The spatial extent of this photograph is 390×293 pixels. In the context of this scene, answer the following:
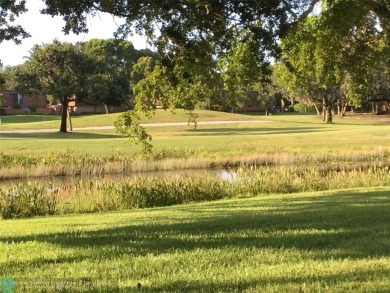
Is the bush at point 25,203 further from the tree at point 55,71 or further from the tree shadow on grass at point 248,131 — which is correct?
the tree shadow on grass at point 248,131

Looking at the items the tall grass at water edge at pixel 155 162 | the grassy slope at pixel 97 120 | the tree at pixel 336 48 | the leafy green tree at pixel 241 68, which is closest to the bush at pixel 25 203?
the leafy green tree at pixel 241 68

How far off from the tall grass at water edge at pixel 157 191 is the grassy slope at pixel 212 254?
5569 millimetres

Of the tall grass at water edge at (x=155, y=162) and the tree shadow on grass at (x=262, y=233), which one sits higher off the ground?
the tree shadow on grass at (x=262, y=233)

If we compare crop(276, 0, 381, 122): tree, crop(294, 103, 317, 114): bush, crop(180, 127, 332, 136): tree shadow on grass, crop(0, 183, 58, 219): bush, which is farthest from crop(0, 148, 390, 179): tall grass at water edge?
crop(294, 103, 317, 114): bush

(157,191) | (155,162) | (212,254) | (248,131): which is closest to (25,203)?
(157,191)

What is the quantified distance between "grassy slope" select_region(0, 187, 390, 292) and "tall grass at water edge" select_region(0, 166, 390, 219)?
18.3 feet

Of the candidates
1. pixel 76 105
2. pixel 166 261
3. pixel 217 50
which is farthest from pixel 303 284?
pixel 76 105

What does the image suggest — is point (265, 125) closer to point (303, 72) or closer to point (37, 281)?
point (303, 72)

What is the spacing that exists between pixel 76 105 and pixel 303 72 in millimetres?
87388

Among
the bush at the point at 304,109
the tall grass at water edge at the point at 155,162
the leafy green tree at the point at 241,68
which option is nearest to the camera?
the leafy green tree at the point at 241,68

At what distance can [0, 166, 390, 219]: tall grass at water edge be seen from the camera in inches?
609

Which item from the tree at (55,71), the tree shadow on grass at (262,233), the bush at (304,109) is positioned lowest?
the tree shadow on grass at (262,233)

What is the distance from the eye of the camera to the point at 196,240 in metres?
7.36

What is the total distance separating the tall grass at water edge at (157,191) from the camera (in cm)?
1546
